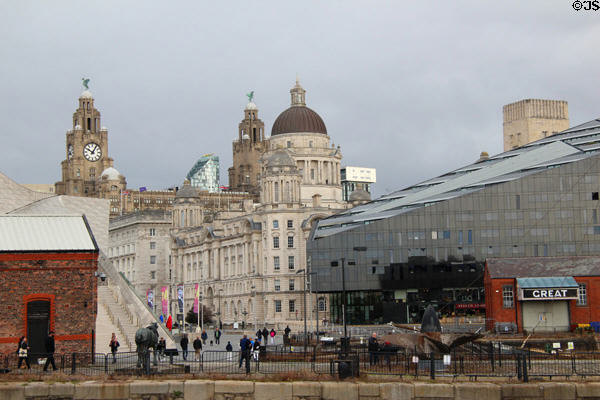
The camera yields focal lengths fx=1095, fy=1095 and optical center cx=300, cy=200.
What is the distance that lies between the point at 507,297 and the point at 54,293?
5386 centimetres

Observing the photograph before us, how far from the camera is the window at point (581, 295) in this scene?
3890 inches

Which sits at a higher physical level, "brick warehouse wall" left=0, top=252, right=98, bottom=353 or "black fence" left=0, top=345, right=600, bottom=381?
"brick warehouse wall" left=0, top=252, right=98, bottom=353

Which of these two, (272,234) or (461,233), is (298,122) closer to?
(272,234)

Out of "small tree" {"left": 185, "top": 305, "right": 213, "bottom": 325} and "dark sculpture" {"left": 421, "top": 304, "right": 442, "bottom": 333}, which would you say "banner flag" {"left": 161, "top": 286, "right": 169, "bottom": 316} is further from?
"dark sculpture" {"left": 421, "top": 304, "right": 442, "bottom": 333}

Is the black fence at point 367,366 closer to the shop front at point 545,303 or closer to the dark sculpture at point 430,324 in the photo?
the dark sculpture at point 430,324

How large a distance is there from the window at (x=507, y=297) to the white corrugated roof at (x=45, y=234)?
48843mm

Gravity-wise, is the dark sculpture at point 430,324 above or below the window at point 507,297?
below

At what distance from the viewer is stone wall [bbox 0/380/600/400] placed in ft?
138

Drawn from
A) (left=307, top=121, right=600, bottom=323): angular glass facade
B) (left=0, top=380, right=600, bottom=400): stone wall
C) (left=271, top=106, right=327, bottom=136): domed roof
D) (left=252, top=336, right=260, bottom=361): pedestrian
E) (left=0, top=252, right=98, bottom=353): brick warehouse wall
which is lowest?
(left=0, top=380, right=600, bottom=400): stone wall

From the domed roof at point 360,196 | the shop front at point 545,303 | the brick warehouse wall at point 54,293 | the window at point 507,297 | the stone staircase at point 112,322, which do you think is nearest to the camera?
the brick warehouse wall at point 54,293

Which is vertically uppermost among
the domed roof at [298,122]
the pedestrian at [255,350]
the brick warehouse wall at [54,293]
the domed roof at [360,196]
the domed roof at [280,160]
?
the domed roof at [298,122]

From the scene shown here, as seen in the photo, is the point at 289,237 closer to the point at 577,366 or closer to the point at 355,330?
the point at 355,330

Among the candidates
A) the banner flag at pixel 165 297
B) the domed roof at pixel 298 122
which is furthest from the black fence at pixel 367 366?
the domed roof at pixel 298 122

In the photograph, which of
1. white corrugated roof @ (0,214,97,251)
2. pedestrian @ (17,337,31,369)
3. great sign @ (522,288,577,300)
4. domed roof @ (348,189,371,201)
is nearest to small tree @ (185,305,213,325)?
domed roof @ (348,189,371,201)
